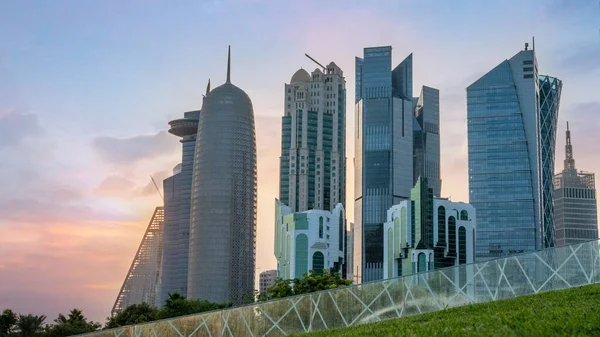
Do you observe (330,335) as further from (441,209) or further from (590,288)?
(441,209)

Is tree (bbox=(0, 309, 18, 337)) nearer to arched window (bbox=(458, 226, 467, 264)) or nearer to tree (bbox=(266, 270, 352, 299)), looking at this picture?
tree (bbox=(266, 270, 352, 299))

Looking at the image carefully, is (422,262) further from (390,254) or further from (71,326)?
(71,326)

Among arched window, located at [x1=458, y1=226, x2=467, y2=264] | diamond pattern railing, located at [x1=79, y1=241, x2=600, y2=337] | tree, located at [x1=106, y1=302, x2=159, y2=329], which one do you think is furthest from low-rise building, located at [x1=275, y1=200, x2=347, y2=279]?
diamond pattern railing, located at [x1=79, y1=241, x2=600, y2=337]

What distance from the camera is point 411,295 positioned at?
33656mm

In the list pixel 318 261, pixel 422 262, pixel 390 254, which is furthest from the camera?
pixel 318 261

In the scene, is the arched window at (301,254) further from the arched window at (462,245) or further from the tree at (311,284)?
the tree at (311,284)

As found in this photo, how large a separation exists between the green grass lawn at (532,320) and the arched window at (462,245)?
153m

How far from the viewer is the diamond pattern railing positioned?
107 ft

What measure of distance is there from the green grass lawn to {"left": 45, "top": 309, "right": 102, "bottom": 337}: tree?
57.1m

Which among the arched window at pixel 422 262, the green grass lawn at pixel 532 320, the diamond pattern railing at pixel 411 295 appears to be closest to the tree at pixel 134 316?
the diamond pattern railing at pixel 411 295

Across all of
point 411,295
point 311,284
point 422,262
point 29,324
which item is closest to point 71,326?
point 29,324

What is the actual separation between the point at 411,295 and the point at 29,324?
57296mm

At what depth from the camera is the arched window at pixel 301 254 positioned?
189 m

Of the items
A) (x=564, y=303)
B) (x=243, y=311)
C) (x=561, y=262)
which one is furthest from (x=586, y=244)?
(x=243, y=311)
